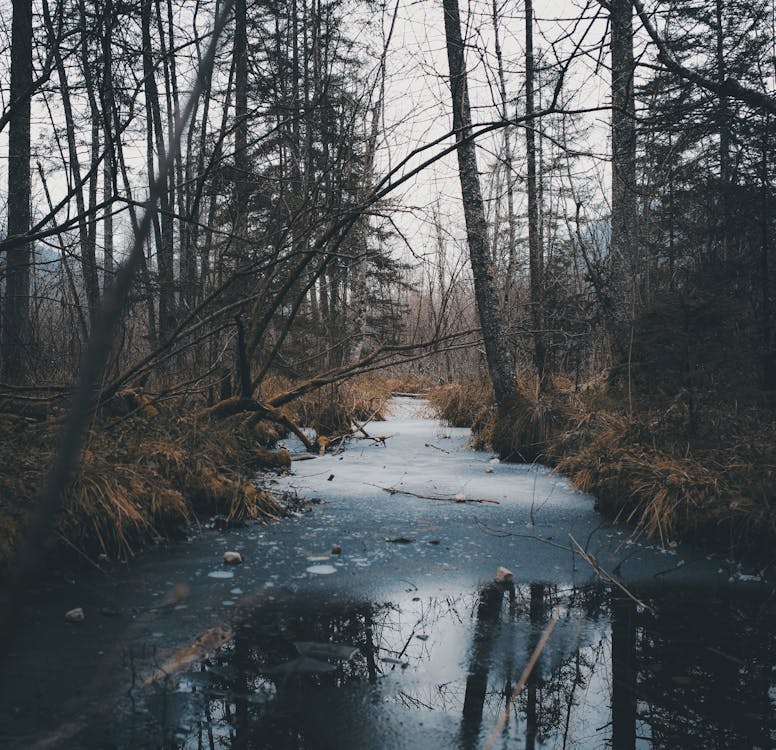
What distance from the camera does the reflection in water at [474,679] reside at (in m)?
1.88

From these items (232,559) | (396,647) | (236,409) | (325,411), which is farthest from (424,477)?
(396,647)

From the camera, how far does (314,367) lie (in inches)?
381

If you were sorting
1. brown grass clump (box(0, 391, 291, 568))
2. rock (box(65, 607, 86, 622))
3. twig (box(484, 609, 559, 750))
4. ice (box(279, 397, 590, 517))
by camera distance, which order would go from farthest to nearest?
A: ice (box(279, 397, 590, 517)), brown grass clump (box(0, 391, 291, 568)), rock (box(65, 607, 86, 622)), twig (box(484, 609, 559, 750))

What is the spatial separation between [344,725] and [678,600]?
74.2 inches

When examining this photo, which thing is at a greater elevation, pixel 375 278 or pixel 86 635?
pixel 375 278

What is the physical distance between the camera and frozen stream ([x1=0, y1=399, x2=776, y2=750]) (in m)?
1.91

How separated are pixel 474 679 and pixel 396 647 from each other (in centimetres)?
38

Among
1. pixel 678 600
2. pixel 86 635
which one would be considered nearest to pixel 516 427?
pixel 678 600

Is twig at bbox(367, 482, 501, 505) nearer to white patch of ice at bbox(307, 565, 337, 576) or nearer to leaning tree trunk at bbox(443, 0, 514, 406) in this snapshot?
white patch of ice at bbox(307, 565, 337, 576)

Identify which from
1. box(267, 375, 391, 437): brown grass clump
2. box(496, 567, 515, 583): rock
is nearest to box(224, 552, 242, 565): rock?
box(496, 567, 515, 583): rock

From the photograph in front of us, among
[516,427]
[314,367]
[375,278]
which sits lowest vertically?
[516,427]

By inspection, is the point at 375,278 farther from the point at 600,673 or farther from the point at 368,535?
the point at 600,673

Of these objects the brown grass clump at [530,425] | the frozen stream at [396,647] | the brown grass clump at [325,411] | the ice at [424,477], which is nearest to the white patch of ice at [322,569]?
the frozen stream at [396,647]

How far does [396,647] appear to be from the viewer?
8.05 ft
